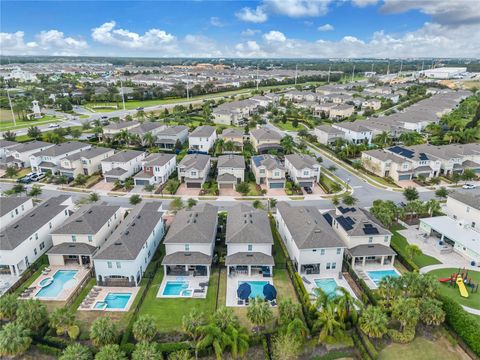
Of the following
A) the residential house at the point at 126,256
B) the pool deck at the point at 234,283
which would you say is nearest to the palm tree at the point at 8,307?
the residential house at the point at 126,256

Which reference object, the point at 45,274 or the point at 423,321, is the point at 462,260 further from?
the point at 45,274

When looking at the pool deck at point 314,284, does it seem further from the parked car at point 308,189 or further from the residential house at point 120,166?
the residential house at point 120,166

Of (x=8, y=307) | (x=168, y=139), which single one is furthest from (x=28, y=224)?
(x=168, y=139)

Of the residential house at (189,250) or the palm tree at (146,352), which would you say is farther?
the residential house at (189,250)

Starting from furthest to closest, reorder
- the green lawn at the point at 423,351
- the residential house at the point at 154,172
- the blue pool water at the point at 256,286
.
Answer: the residential house at the point at 154,172 → the blue pool water at the point at 256,286 → the green lawn at the point at 423,351

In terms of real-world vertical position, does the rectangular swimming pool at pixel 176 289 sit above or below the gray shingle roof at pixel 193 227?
below

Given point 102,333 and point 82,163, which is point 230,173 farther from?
point 102,333
